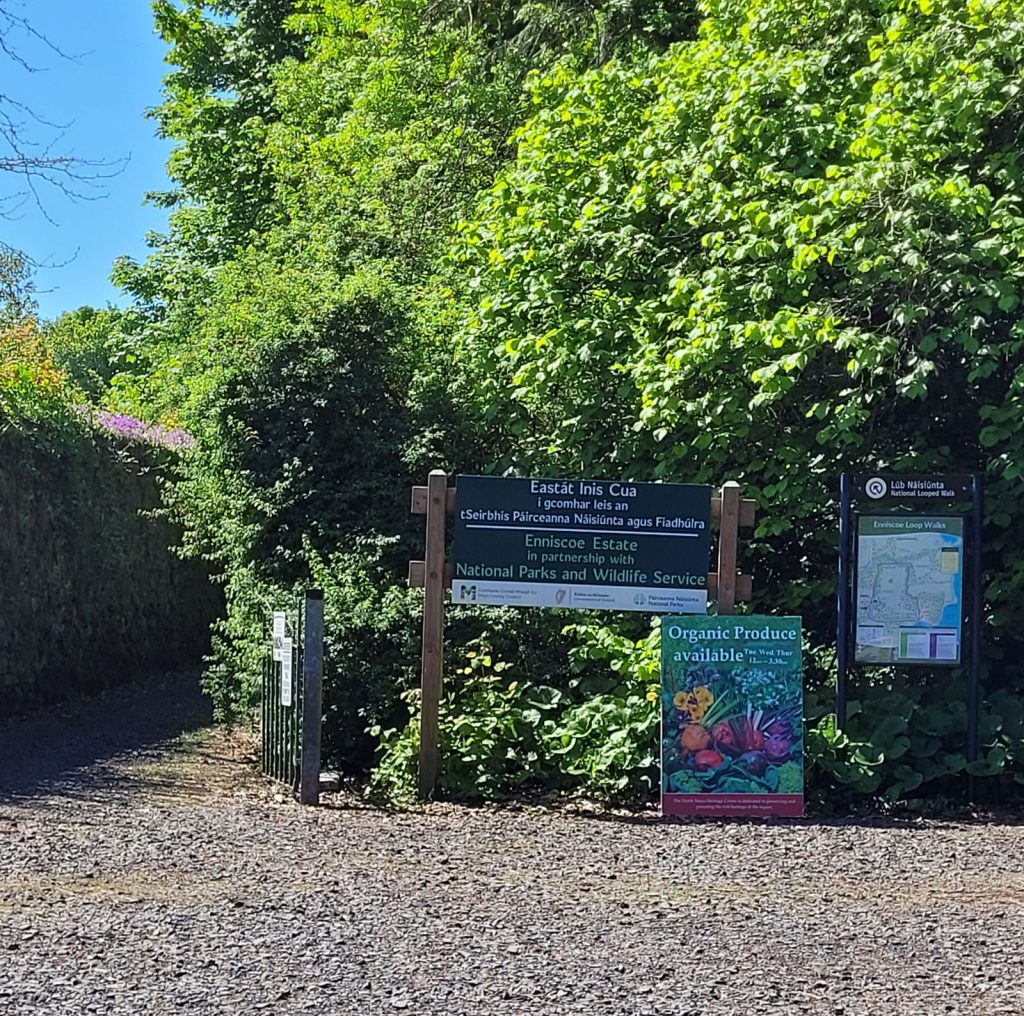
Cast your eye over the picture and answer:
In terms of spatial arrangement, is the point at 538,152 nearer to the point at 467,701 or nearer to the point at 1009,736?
the point at 467,701

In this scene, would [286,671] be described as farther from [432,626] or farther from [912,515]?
[912,515]

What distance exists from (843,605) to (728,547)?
33.6 inches

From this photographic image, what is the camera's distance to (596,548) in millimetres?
8875

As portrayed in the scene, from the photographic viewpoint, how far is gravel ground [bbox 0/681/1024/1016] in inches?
188

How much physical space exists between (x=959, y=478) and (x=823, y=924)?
398 centimetres

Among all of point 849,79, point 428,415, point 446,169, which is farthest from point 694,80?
point 446,169

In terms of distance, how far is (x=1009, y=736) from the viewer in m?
8.85

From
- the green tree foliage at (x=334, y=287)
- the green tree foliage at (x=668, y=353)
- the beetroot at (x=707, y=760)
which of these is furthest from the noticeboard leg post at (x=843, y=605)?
the green tree foliage at (x=334, y=287)

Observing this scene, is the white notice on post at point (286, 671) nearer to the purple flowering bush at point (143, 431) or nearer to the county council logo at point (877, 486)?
the county council logo at point (877, 486)

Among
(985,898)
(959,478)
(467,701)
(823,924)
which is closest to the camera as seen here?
(823,924)

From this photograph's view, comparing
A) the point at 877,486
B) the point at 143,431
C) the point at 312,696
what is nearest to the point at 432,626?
the point at 312,696

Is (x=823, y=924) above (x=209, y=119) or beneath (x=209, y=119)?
beneath

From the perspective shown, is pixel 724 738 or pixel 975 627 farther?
pixel 975 627

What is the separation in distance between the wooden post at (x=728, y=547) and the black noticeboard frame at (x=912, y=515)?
709mm
